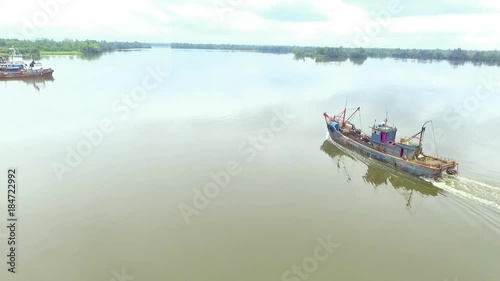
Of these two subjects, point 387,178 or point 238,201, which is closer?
point 238,201

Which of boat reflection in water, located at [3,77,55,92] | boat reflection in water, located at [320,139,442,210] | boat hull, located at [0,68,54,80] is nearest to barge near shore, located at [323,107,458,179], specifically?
boat reflection in water, located at [320,139,442,210]

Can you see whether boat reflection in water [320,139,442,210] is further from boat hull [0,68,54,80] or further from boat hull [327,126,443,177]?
boat hull [0,68,54,80]

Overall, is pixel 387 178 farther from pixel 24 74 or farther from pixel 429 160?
pixel 24 74

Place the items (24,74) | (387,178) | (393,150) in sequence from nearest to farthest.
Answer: (387,178)
(393,150)
(24,74)

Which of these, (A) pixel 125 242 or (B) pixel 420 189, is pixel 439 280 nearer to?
(B) pixel 420 189

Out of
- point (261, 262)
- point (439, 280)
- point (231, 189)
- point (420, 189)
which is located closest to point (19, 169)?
point (231, 189)

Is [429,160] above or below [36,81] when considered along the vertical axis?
below

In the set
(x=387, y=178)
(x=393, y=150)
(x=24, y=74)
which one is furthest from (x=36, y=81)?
(x=387, y=178)
